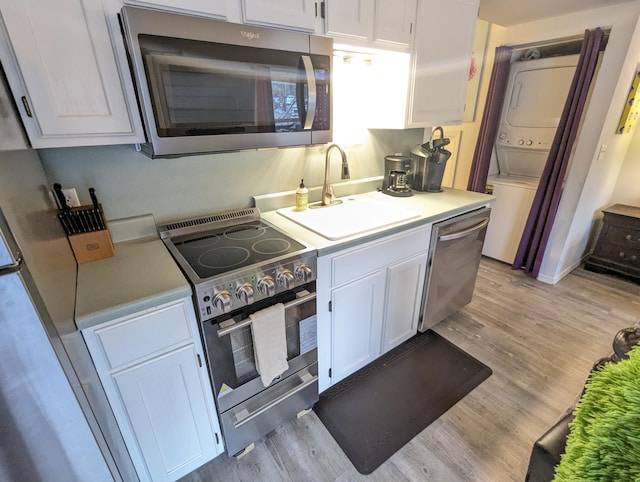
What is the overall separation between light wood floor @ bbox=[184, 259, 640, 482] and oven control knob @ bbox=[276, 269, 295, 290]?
867 mm

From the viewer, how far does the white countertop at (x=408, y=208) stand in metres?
1.42

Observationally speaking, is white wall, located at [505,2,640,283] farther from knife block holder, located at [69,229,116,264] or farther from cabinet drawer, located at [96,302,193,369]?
knife block holder, located at [69,229,116,264]

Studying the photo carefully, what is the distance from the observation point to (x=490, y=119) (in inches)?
115

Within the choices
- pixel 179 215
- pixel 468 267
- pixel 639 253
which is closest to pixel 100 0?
pixel 179 215

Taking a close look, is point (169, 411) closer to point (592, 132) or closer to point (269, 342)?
point (269, 342)

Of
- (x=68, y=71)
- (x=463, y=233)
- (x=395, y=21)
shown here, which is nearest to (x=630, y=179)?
(x=463, y=233)

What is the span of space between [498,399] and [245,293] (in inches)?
63.8

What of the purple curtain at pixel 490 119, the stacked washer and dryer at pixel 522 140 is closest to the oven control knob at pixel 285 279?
the purple curtain at pixel 490 119

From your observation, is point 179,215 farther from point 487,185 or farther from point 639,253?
point 639,253

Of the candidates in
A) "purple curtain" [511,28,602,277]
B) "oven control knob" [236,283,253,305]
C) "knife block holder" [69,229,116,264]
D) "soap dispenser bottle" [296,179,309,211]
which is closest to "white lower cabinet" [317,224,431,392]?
"oven control knob" [236,283,253,305]

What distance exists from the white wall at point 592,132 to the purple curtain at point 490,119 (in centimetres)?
18

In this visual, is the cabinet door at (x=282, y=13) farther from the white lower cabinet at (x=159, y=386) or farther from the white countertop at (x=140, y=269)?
the white lower cabinet at (x=159, y=386)

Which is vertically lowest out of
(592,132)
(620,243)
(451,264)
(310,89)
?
(620,243)

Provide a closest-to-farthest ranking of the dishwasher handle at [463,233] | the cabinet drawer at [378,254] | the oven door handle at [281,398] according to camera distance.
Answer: the oven door handle at [281,398] < the cabinet drawer at [378,254] < the dishwasher handle at [463,233]
